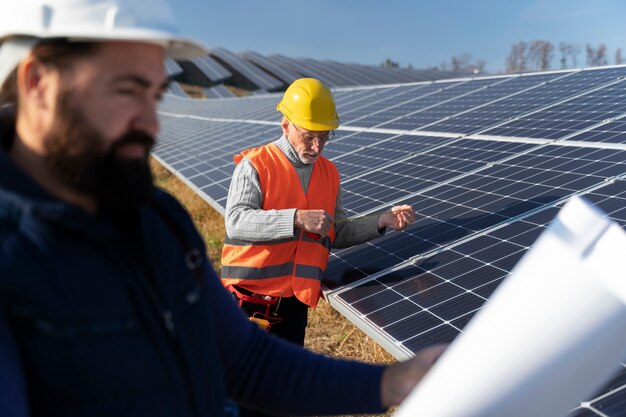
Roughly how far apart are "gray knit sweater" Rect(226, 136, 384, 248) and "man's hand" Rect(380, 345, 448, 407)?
1.75 m

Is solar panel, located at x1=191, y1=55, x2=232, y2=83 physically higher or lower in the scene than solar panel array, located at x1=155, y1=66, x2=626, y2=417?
lower

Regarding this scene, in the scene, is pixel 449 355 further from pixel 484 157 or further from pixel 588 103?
pixel 588 103

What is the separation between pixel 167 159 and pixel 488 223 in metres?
8.40

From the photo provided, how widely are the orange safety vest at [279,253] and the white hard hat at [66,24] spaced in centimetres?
238

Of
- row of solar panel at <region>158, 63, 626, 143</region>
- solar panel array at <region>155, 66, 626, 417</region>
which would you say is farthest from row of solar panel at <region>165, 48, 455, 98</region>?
solar panel array at <region>155, 66, 626, 417</region>

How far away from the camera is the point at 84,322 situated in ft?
3.97

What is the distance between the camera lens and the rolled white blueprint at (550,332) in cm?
113

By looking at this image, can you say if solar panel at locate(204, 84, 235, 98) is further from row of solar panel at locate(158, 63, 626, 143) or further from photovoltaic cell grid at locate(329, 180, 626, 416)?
photovoltaic cell grid at locate(329, 180, 626, 416)

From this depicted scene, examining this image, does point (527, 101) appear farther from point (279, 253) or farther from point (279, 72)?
point (279, 72)

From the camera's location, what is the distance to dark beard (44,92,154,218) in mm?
1208

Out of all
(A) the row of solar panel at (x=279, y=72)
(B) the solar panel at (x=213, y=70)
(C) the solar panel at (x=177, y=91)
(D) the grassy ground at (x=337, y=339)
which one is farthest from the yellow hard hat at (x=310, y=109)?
(B) the solar panel at (x=213, y=70)

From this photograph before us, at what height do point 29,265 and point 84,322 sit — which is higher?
point 29,265

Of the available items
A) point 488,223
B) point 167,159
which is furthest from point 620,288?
point 167,159

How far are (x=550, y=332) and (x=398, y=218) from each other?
2756 mm
